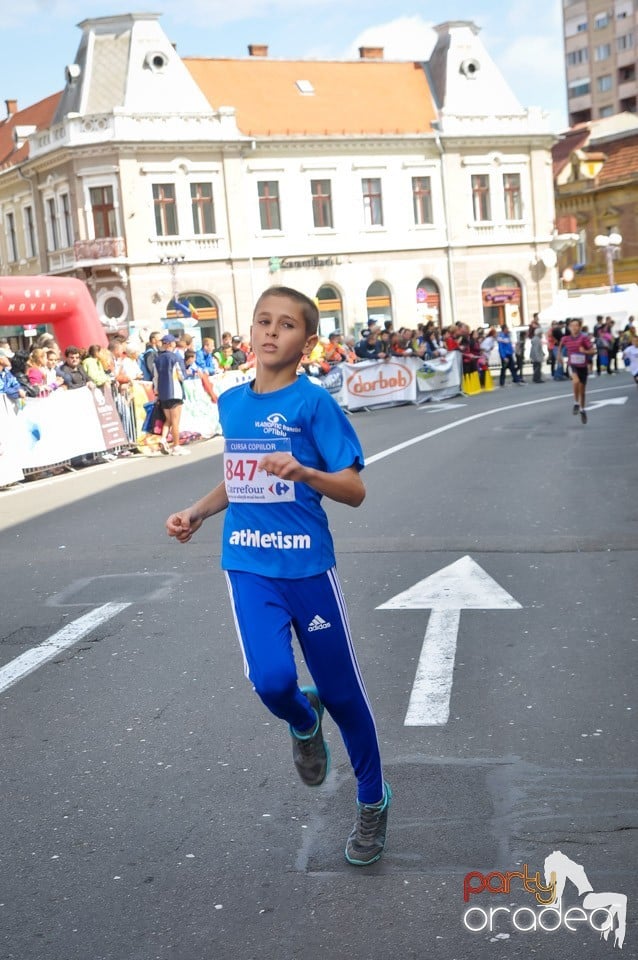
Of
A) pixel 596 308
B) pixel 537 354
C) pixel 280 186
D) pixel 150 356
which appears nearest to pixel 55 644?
pixel 150 356

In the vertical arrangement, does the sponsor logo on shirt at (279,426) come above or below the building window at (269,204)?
below

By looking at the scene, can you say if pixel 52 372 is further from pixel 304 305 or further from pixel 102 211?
pixel 102 211

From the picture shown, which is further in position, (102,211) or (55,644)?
(102,211)

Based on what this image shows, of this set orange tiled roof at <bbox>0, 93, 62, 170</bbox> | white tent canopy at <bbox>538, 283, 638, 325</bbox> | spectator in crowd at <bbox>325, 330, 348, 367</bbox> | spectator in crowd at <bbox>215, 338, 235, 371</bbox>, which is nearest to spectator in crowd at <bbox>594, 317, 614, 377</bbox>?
white tent canopy at <bbox>538, 283, 638, 325</bbox>

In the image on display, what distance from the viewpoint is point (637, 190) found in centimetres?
7712

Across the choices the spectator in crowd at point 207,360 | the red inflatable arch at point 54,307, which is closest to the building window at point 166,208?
the red inflatable arch at point 54,307

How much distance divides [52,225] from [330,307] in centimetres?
1309

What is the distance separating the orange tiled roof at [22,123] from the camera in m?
66.0

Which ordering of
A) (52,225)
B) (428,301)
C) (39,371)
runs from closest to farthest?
(39,371) → (52,225) → (428,301)

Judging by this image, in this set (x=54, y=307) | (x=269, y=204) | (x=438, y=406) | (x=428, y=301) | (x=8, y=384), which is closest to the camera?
(x=8, y=384)

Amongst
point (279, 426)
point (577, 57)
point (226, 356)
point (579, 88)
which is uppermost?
point (577, 57)

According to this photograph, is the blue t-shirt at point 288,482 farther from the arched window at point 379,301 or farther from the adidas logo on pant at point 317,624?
the arched window at point 379,301

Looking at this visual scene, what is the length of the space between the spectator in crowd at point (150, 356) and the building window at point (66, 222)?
38.0 metres

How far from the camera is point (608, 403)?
2595 centimetres
